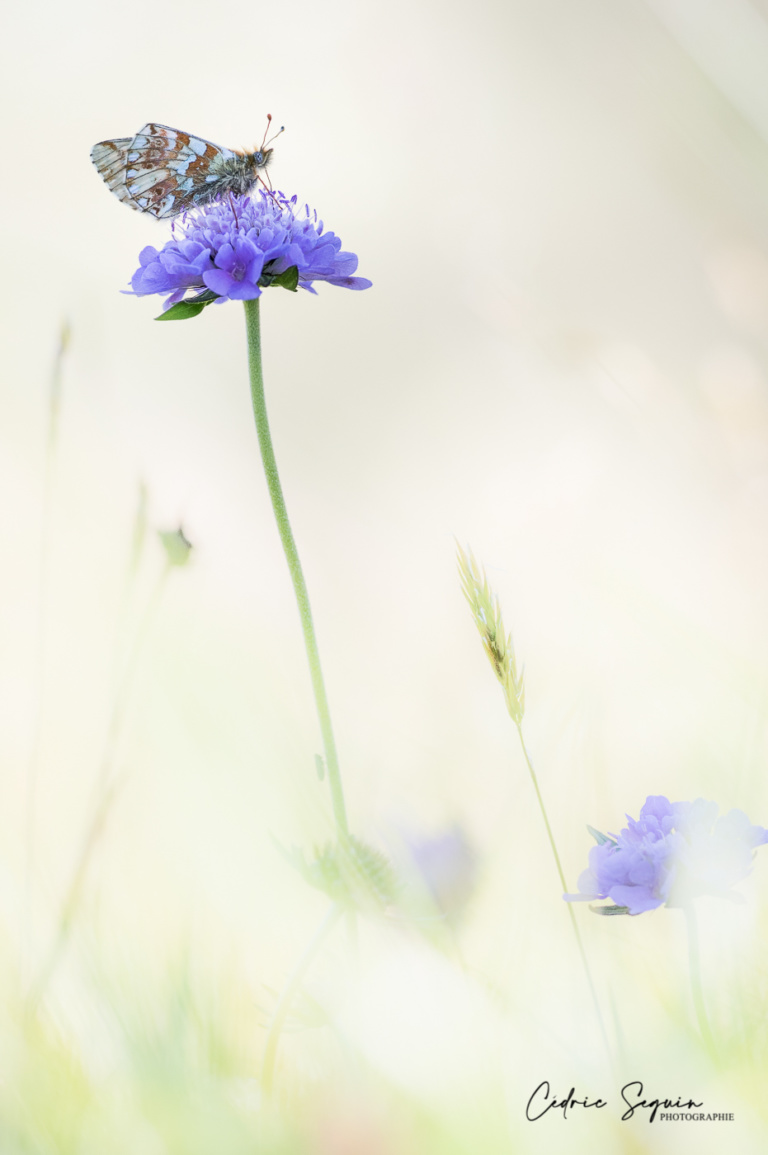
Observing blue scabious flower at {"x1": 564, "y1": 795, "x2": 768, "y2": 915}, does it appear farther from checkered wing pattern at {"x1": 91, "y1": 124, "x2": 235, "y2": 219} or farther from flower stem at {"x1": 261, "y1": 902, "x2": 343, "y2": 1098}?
checkered wing pattern at {"x1": 91, "y1": 124, "x2": 235, "y2": 219}

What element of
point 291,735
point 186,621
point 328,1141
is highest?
point 186,621

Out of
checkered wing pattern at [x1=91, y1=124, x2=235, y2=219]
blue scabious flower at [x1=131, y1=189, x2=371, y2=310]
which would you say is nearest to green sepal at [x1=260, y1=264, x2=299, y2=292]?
blue scabious flower at [x1=131, y1=189, x2=371, y2=310]

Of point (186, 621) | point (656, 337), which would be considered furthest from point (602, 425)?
point (186, 621)

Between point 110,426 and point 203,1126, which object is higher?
point 110,426

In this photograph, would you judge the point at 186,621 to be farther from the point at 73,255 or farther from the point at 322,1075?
the point at 73,255

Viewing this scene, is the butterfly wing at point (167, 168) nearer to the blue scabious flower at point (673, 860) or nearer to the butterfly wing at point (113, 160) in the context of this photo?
the butterfly wing at point (113, 160)

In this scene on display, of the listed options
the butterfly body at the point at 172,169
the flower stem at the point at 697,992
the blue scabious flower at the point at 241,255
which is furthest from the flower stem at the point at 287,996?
the butterfly body at the point at 172,169

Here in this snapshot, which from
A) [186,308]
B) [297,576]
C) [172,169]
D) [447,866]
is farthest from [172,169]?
[447,866]
